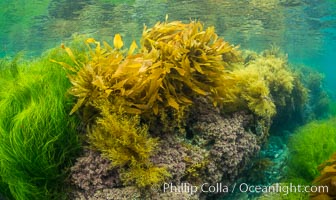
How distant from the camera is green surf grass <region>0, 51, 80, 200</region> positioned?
12.4ft

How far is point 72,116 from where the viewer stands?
4.14m

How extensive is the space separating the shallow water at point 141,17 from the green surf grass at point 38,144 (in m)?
13.9

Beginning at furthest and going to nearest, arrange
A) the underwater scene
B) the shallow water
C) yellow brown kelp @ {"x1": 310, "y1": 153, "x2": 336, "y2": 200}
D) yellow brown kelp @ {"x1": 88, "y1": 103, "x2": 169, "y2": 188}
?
the shallow water → yellow brown kelp @ {"x1": 310, "y1": 153, "x2": 336, "y2": 200} → the underwater scene → yellow brown kelp @ {"x1": 88, "y1": 103, "x2": 169, "y2": 188}

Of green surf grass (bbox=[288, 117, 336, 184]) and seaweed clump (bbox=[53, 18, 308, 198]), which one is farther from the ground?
seaweed clump (bbox=[53, 18, 308, 198])

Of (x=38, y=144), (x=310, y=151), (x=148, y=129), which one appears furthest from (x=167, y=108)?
(x=310, y=151)

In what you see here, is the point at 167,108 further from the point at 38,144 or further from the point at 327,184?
the point at 327,184

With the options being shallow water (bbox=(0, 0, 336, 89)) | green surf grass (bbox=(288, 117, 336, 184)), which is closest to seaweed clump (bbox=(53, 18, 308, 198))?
green surf grass (bbox=(288, 117, 336, 184))

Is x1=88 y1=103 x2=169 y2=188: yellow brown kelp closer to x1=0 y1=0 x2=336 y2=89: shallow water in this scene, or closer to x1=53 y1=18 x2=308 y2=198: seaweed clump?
x1=53 y1=18 x2=308 y2=198: seaweed clump

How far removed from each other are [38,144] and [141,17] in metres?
17.9

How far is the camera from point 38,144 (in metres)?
3.78

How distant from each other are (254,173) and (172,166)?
8.00ft

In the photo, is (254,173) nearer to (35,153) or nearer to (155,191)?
(155,191)

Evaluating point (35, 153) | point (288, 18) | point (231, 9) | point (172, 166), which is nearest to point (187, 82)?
point (172, 166)

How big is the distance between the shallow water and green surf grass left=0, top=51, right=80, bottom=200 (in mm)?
13933
